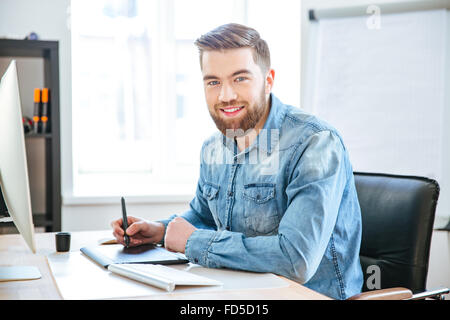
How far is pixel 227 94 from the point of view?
144cm

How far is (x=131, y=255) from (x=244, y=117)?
1.58ft

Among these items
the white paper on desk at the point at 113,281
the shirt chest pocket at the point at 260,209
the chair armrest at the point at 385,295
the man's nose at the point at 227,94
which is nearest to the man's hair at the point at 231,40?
the man's nose at the point at 227,94

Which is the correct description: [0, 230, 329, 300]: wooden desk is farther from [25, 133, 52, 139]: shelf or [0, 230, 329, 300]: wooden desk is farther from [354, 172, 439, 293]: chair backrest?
[25, 133, 52, 139]: shelf

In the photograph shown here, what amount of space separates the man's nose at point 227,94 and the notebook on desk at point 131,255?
1.41ft

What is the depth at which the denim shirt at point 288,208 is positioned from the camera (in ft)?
3.84

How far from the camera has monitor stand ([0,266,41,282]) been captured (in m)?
1.13

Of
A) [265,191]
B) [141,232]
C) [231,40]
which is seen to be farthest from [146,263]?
[231,40]

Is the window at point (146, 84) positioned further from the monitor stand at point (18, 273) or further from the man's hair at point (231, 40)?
the monitor stand at point (18, 273)

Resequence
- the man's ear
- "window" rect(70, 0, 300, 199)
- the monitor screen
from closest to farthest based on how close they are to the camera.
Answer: the monitor screen, the man's ear, "window" rect(70, 0, 300, 199)

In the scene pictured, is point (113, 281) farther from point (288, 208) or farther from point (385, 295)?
point (385, 295)

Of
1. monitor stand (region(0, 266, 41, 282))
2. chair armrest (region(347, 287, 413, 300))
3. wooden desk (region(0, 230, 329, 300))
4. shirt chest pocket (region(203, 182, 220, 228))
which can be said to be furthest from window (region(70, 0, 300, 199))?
chair armrest (region(347, 287, 413, 300))

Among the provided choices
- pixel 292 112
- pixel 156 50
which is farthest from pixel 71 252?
pixel 156 50
